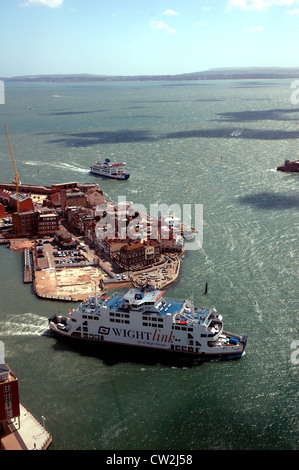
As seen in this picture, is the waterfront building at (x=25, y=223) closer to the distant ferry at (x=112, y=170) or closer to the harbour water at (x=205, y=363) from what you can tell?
the harbour water at (x=205, y=363)

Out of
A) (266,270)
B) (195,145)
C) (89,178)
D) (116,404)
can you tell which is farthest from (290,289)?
(195,145)

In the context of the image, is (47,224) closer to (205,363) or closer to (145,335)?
(145,335)

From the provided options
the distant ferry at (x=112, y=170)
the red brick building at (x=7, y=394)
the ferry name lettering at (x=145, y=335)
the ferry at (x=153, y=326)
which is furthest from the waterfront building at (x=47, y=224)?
the red brick building at (x=7, y=394)

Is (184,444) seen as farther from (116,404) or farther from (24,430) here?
(24,430)

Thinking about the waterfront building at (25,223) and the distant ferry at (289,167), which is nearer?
the waterfront building at (25,223)

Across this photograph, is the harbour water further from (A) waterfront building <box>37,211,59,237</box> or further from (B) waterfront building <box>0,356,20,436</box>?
(A) waterfront building <box>37,211,59,237</box>
